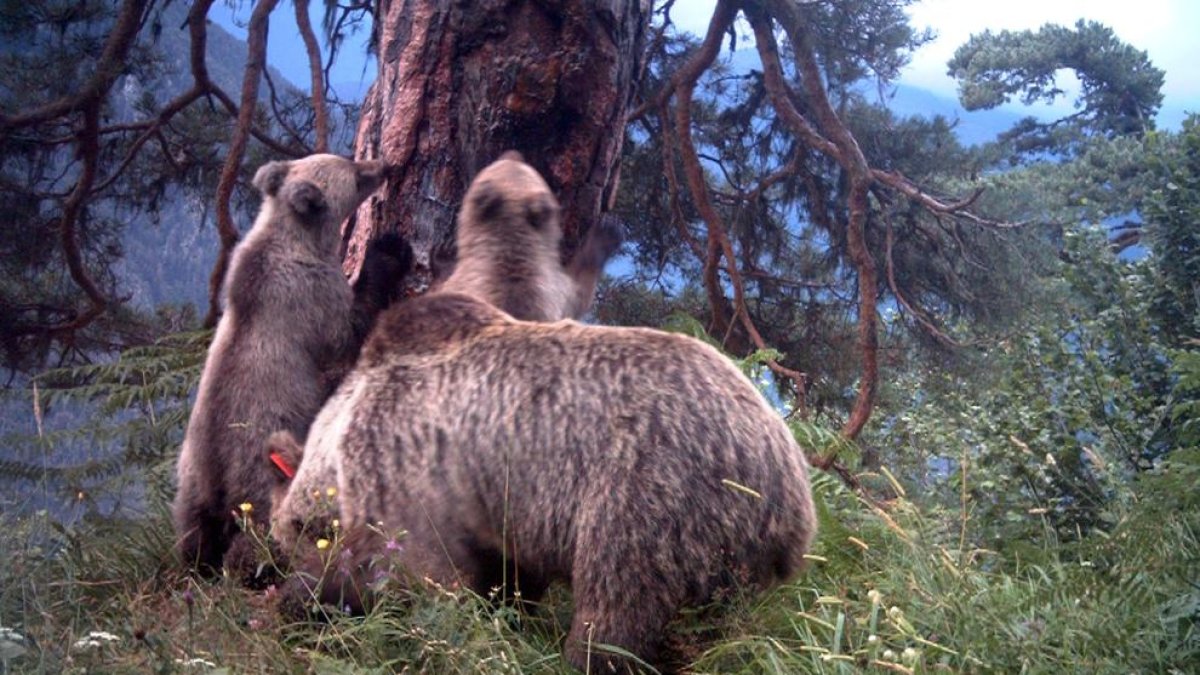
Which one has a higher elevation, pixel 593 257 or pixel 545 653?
pixel 593 257

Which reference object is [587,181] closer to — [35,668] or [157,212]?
[35,668]

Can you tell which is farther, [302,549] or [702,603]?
[302,549]

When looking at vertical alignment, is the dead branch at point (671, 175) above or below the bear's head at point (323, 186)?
above

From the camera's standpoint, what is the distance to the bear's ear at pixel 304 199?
4.44m

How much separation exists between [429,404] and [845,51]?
6.31 meters

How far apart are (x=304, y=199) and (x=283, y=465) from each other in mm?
1285

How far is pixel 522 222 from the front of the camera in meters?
4.35

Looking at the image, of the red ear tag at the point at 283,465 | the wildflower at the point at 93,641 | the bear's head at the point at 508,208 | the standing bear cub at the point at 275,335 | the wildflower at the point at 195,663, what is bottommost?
the wildflower at the point at 195,663

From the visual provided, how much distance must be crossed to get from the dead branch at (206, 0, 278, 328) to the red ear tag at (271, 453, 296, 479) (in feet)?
11.5

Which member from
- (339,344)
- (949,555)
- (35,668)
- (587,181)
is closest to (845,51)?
(587,181)

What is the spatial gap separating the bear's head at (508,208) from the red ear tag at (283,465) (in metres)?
1.18

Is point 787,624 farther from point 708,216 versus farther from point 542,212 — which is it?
point 708,216

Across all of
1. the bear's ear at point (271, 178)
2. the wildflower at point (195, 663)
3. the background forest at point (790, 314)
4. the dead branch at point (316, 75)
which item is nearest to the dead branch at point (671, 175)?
the background forest at point (790, 314)

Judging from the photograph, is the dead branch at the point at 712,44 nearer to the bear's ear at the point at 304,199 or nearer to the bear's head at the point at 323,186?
the bear's head at the point at 323,186
